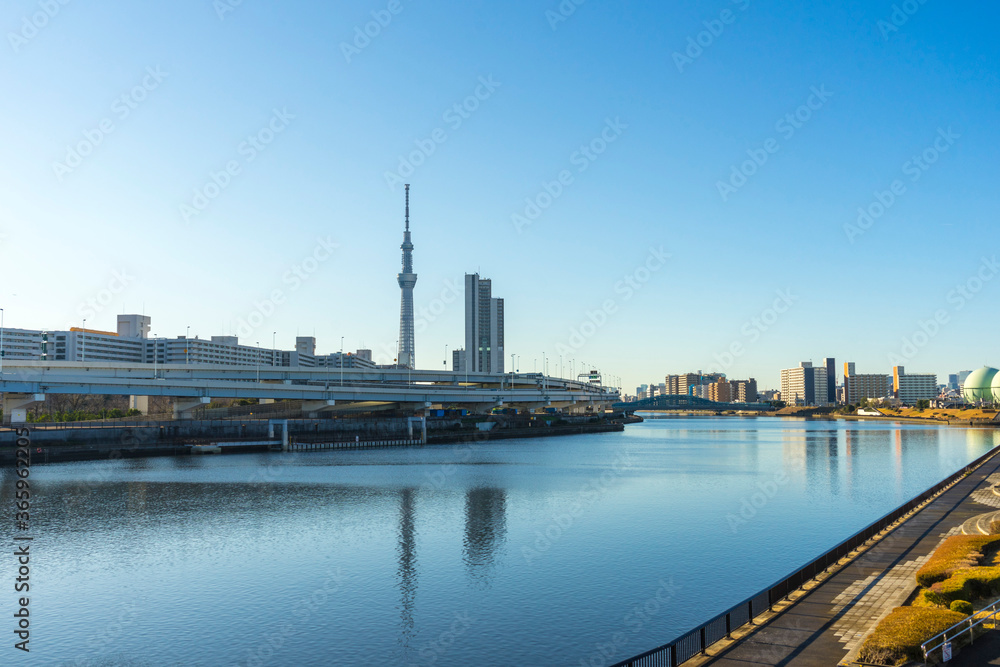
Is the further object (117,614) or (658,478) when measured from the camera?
(658,478)

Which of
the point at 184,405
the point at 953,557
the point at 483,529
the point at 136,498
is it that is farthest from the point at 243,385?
the point at 953,557

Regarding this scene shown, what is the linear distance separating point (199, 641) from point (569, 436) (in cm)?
12132

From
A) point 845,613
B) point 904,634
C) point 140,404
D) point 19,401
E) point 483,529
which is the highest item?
point 19,401

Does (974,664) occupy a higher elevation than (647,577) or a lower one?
higher

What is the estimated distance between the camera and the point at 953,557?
23125 mm

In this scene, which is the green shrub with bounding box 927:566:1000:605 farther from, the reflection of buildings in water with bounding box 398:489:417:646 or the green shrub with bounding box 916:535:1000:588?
the reflection of buildings in water with bounding box 398:489:417:646

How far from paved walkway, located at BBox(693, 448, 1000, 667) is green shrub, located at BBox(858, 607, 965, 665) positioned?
2.08ft

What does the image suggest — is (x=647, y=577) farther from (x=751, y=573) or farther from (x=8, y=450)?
(x=8, y=450)

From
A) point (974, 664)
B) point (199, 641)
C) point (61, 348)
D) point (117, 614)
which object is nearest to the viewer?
point (974, 664)

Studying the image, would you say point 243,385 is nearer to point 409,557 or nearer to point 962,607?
point 409,557

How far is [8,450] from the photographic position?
70312 millimetres

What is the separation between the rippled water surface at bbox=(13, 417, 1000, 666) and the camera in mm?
21984

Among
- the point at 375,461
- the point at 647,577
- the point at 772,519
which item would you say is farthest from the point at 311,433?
the point at 647,577

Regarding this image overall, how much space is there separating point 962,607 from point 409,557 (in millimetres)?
21857
